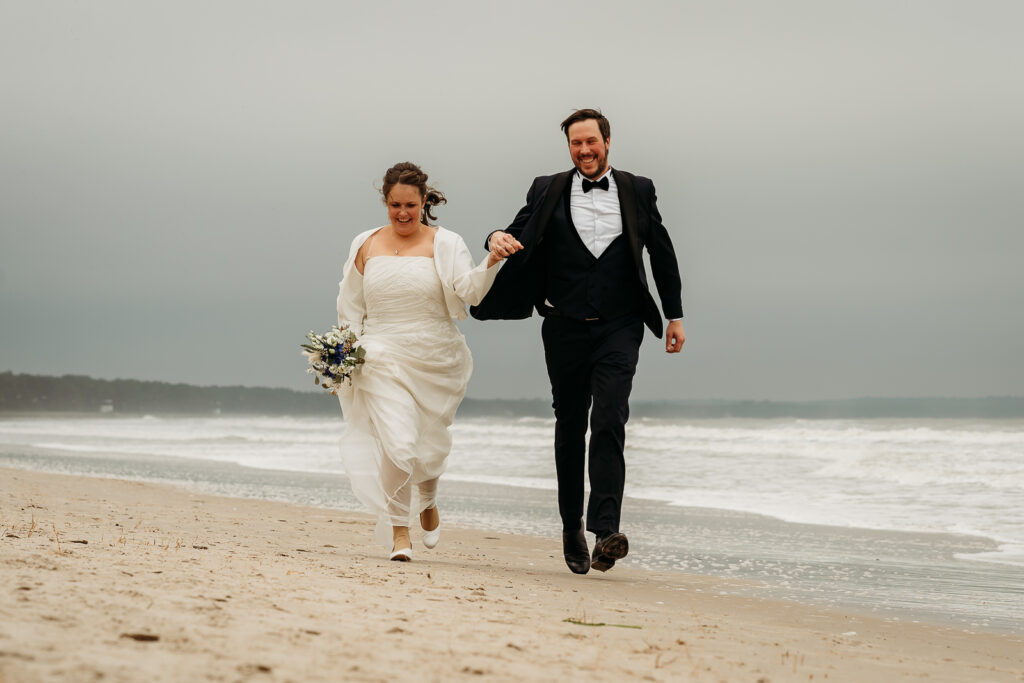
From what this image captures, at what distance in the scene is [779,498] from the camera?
11.0m

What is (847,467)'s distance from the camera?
14859 millimetres

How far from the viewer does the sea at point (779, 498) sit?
18.5 ft

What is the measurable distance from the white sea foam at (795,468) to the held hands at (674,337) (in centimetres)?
304

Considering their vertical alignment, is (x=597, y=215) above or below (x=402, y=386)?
above

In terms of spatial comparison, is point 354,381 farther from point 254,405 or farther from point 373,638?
point 254,405

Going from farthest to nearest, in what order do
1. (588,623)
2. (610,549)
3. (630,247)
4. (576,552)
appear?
(576,552), (630,247), (610,549), (588,623)

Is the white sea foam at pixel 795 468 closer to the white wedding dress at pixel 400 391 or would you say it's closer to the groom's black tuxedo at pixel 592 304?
the groom's black tuxedo at pixel 592 304

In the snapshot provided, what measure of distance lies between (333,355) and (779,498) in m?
6.90

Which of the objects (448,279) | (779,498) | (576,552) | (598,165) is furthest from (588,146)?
(779,498)

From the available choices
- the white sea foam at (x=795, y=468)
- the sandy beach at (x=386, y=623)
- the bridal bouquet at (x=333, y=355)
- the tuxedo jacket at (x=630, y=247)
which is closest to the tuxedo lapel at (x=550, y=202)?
the tuxedo jacket at (x=630, y=247)

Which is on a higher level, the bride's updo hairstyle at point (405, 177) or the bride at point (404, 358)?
the bride's updo hairstyle at point (405, 177)

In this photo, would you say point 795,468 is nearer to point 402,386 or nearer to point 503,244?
point 402,386

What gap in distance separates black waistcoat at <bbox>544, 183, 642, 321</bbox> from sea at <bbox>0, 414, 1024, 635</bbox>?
164 cm

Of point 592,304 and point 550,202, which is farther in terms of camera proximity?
point 550,202
